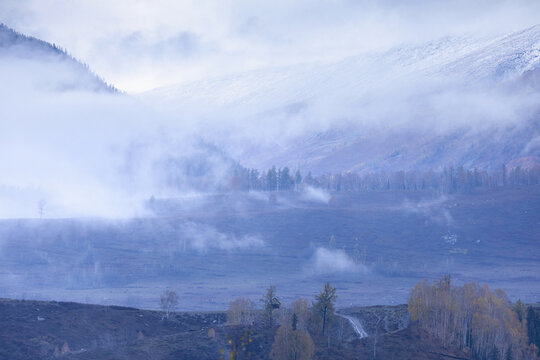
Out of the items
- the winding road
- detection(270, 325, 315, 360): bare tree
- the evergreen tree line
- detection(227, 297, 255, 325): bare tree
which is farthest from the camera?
detection(227, 297, 255, 325): bare tree

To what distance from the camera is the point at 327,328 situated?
91375 mm

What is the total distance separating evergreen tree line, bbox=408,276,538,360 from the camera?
8588cm

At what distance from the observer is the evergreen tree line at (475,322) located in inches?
3381

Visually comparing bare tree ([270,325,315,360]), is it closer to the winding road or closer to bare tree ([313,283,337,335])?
bare tree ([313,283,337,335])

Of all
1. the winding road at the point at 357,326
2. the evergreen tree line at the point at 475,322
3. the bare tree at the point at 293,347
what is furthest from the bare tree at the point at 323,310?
the bare tree at the point at 293,347

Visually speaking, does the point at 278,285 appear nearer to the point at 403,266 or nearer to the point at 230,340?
the point at 403,266

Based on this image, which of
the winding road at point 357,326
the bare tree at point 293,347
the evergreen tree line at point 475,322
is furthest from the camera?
the winding road at point 357,326

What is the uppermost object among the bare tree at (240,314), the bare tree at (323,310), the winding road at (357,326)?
the bare tree at (323,310)

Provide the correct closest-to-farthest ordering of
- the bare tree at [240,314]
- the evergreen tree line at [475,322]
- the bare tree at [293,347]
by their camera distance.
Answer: the bare tree at [293,347] < the evergreen tree line at [475,322] < the bare tree at [240,314]

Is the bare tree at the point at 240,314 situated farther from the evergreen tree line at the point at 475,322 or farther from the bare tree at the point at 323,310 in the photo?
the evergreen tree line at the point at 475,322

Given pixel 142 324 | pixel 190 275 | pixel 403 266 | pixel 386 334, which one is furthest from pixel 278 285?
pixel 386 334

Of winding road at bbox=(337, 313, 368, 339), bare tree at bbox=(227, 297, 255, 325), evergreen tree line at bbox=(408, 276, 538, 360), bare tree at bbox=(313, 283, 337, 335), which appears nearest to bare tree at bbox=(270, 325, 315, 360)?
bare tree at bbox=(313, 283, 337, 335)

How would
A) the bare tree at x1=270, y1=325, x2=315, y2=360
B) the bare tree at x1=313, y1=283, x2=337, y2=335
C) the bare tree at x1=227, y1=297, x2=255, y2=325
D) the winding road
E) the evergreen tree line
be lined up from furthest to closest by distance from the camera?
the bare tree at x1=227, y1=297, x2=255, y2=325
the winding road
the bare tree at x1=313, y1=283, x2=337, y2=335
the evergreen tree line
the bare tree at x1=270, y1=325, x2=315, y2=360

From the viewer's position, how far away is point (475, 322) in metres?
88.2
